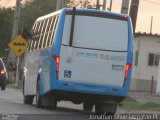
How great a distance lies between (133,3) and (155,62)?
2526cm

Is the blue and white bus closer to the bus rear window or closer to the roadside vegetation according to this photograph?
the bus rear window

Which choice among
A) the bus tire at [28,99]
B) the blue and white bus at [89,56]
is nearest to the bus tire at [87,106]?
the bus tire at [28,99]

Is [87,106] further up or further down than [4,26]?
further down

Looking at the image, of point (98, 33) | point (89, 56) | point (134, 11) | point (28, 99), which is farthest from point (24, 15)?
point (89, 56)

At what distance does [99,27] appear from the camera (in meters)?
22.4

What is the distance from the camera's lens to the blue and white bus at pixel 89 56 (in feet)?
72.4

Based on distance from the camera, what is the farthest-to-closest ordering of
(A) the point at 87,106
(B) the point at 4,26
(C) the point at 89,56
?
(B) the point at 4,26, (A) the point at 87,106, (C) the point at 89,56

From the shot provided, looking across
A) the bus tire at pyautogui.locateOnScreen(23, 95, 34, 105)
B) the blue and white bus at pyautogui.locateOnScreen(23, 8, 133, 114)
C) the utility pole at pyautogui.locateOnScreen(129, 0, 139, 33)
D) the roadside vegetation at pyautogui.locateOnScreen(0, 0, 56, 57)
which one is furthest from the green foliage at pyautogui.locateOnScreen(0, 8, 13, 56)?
the blue and white bus at pyautogui.locateOnScreen(23, 8, 133, 114)

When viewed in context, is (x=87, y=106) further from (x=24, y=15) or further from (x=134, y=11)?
(x=24, y=15)

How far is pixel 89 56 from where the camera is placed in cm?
2214

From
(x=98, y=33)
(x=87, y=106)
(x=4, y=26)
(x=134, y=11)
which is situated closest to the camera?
(x=98, y=33)

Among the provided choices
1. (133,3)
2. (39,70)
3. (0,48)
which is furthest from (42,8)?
(39,70)

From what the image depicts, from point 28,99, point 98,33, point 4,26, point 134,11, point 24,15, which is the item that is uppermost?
point 134,11

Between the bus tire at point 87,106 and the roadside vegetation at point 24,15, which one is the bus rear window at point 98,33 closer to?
the bus tire at point 87,106
